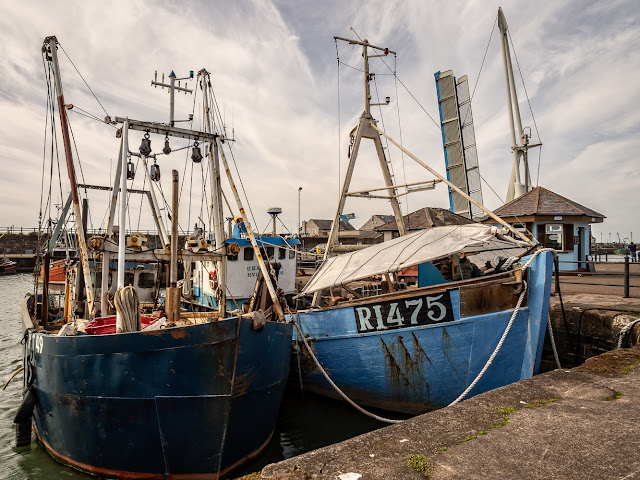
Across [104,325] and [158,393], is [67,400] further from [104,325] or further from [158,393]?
[158,393]

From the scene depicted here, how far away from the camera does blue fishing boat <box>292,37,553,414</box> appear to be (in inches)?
239

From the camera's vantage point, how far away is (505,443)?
279cm

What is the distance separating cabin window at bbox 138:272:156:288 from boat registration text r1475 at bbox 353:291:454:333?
1019cm

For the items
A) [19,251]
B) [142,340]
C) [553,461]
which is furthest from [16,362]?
[19,251]

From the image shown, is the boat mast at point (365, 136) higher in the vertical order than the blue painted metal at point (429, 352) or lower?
higher

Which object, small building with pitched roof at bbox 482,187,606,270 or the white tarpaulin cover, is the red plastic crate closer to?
the white tarpaulin cover

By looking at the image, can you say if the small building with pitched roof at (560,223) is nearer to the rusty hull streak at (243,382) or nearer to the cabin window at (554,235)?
the cabin window at (554,235)

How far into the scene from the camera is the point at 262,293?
836 cm

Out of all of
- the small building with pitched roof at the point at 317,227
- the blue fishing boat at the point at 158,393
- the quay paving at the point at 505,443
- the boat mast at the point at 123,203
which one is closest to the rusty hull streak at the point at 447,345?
the quay paving at the point at 505,443

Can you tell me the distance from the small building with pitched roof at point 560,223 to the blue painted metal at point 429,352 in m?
10.0

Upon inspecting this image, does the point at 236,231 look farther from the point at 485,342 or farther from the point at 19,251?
the point at 19,251

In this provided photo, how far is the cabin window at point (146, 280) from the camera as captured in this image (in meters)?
14.3

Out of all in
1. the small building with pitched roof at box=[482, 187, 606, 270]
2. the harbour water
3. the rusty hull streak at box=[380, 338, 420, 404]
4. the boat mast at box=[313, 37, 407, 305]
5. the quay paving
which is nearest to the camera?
the quay paving

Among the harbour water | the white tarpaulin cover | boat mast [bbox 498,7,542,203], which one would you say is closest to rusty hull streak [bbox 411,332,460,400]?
the white tarpaulin cover
